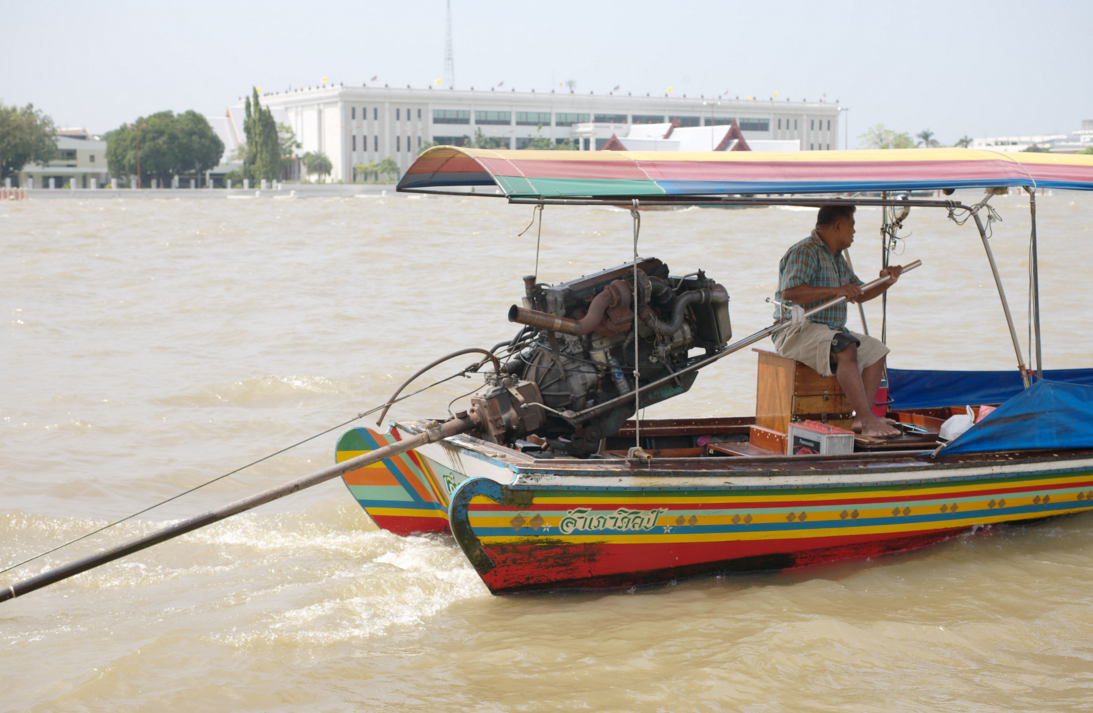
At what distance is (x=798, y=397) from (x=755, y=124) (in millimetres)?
92314

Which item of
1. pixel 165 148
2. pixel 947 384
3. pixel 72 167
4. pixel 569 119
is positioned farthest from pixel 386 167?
pixel 947 384

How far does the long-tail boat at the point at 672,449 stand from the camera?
3934 millimetres

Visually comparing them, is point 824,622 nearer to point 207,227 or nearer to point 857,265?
point 857,265

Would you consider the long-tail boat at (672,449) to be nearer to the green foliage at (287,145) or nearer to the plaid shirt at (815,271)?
the plaid shirt at (815,271)

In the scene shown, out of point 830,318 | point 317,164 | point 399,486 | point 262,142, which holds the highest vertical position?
point 262,142

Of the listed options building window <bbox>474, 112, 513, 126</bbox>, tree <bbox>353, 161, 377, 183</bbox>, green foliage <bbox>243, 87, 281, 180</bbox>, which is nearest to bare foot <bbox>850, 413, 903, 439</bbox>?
green foliage <bbox>243, 87, 281, 180</bbox>

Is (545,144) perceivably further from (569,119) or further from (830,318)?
(830,318)

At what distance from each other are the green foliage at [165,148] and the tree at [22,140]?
4.29 m

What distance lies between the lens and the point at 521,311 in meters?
4.09

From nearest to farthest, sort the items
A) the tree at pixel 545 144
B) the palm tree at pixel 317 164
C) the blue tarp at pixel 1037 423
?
1. the blue tarp at pixel 1037 423
2. the tree at pixel 545 144
3. the palm tree at pixel 317 164

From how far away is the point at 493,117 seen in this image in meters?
83.8

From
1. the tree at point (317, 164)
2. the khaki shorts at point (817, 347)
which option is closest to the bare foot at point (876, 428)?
the khaki shorts at point (817, 347)

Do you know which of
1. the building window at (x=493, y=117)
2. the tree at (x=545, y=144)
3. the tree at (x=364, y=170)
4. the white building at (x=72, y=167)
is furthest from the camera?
the building window at (x=493, y=117)

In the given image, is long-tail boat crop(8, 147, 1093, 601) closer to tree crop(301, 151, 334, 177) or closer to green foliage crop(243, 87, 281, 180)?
green foliage crop(243, 87, 281, 180)
